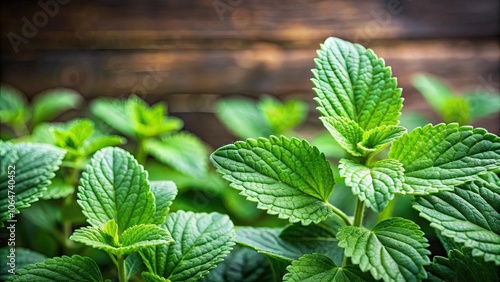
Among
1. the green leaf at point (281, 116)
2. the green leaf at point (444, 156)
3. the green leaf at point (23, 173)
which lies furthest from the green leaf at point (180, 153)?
the green leaf at point (444, 156)

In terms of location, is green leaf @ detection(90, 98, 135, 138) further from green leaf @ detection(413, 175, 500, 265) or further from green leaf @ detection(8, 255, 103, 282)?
green leaf @ detection(413, 175, 500, 265)

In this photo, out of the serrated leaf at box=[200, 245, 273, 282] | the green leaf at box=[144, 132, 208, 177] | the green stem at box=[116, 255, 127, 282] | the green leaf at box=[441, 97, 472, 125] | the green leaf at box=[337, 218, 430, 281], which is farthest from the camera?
the green leaf at box=[441, 97, 472, 125]

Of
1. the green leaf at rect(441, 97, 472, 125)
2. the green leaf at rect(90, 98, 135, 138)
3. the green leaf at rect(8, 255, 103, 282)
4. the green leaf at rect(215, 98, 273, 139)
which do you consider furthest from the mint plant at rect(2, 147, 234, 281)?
the green leaf at rect(441, 97, 472, 125)

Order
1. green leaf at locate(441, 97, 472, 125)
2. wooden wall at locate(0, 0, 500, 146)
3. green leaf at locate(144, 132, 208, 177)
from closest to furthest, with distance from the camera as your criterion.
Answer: green leaf at locate(144, 132, 208, 177) → green leaf at locate(441, 97, 472, 125) → wooden wall at locate(0, 0, 500, 146)

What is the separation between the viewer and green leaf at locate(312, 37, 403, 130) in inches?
31.6

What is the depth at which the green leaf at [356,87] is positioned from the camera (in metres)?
0.80

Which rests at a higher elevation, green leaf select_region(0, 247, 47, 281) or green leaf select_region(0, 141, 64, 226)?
green leaf select_region(0, 141, 64, 226)

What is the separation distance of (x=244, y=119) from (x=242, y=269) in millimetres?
617

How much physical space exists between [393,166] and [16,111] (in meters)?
0.95

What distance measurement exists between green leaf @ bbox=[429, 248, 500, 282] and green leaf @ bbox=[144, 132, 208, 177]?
0.58 m

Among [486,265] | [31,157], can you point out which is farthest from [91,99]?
[486,265]

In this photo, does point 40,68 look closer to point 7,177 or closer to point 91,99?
point 91,99

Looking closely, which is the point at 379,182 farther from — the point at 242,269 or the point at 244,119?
the point at 244,119

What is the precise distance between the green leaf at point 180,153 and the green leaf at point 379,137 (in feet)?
1.62
